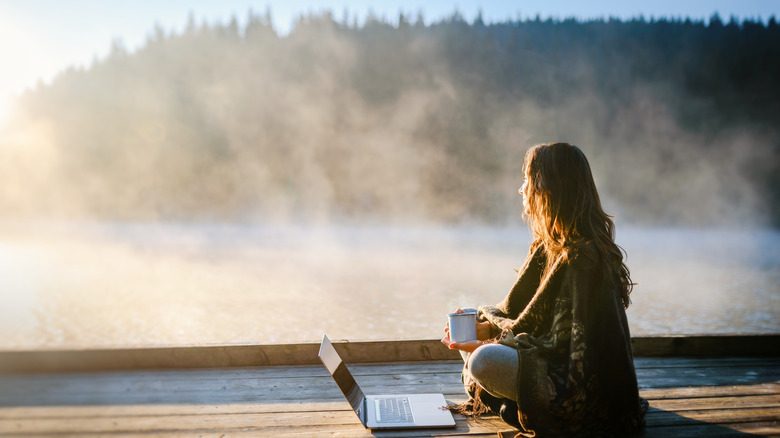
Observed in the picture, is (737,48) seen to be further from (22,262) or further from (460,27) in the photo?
(22,262)

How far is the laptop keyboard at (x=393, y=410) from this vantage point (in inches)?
59.3

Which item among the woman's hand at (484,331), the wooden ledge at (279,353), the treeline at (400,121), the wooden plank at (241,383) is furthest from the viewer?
the treeline at (400,121)

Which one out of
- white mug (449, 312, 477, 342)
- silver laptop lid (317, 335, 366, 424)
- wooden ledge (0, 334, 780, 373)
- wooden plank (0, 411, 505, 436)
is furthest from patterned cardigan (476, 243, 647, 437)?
wooden ledge (0, 334, 780, 373)

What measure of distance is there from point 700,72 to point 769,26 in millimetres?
5949

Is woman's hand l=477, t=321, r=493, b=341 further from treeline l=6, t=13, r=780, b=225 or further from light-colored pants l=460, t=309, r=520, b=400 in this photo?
treeline l=6, t=13, r=780, b=225

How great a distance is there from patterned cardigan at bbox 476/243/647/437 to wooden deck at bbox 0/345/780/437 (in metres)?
0.21

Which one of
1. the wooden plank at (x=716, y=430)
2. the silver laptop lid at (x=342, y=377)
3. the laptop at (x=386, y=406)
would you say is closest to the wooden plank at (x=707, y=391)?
the wooden plank at (x=716, y=430)

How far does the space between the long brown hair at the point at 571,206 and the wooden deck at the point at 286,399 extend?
1.90 feet

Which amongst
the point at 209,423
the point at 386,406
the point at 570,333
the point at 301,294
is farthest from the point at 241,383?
the point at 301,294

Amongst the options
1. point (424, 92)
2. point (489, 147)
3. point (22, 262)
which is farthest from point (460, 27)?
point (22, 262)

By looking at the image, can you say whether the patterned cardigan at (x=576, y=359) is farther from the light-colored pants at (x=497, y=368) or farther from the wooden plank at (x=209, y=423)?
the wooden plank at (x=209, y=423)

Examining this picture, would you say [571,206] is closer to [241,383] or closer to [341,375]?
[341,375]

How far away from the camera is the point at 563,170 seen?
1.32m

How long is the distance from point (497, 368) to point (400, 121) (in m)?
46.2
